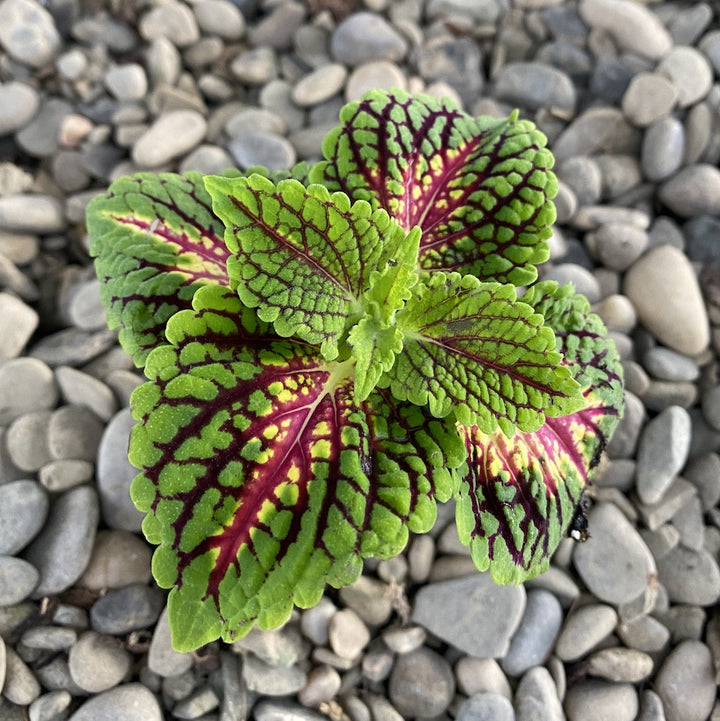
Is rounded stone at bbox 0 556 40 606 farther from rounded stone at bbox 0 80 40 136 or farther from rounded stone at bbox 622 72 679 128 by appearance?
rounded stone at bbox 622 72 679 128

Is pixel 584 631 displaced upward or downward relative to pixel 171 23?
downward

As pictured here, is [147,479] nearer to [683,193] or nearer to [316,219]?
[316,219]

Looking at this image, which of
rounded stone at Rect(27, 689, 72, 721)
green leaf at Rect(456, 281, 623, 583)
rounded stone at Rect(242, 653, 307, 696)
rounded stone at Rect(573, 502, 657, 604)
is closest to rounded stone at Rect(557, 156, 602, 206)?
green leaf at Rect(456, 281, 623, 583)

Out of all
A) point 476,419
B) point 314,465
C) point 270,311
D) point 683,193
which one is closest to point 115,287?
point 270,311

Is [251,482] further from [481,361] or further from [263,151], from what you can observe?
[263,151]

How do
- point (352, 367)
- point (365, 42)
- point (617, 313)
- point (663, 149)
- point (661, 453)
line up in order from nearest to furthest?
point (352, 367) → point (661, 453) → point (617, 313) → point (663, 149) → point (365, 42)

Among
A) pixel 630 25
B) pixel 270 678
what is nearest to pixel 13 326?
pixel 270 678
